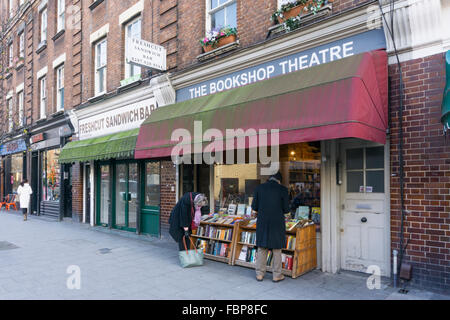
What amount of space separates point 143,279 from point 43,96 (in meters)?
14.0

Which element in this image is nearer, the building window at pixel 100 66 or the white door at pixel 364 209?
the white door at pixel 364 209

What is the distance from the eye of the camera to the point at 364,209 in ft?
19.2

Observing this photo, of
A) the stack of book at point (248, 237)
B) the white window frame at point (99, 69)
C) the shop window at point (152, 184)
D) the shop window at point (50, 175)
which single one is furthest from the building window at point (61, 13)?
the stack of book at point (248, 237)

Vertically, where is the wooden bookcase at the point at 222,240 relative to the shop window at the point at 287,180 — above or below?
below

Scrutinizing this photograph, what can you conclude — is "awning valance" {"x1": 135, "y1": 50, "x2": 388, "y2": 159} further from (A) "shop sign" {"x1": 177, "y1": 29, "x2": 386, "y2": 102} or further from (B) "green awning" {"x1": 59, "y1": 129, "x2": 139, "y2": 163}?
(B) "green awning" {"x1": 59, "y1": 129, "x2": 139, "y2": 163}

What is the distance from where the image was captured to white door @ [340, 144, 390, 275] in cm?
563

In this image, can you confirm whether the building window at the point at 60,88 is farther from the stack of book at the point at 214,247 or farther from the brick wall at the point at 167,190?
the stack of book at the point at 214,247

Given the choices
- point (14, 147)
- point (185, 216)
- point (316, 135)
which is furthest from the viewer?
point (14, 147)

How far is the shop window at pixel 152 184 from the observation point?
10.1 meters

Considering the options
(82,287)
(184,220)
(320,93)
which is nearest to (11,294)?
(82,287)

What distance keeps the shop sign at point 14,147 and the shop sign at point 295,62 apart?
1335cm

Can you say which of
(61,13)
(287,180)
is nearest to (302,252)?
(287,180)

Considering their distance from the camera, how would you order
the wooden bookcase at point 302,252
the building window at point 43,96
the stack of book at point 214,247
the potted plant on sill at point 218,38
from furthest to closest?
1. the building window at point 43,96
2. the potted plant on sill at point 218,38
3. the stack of book at point 214,247
4. the wooden bookcase at point 302,252

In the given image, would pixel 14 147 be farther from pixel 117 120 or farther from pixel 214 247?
pixel 214 247
